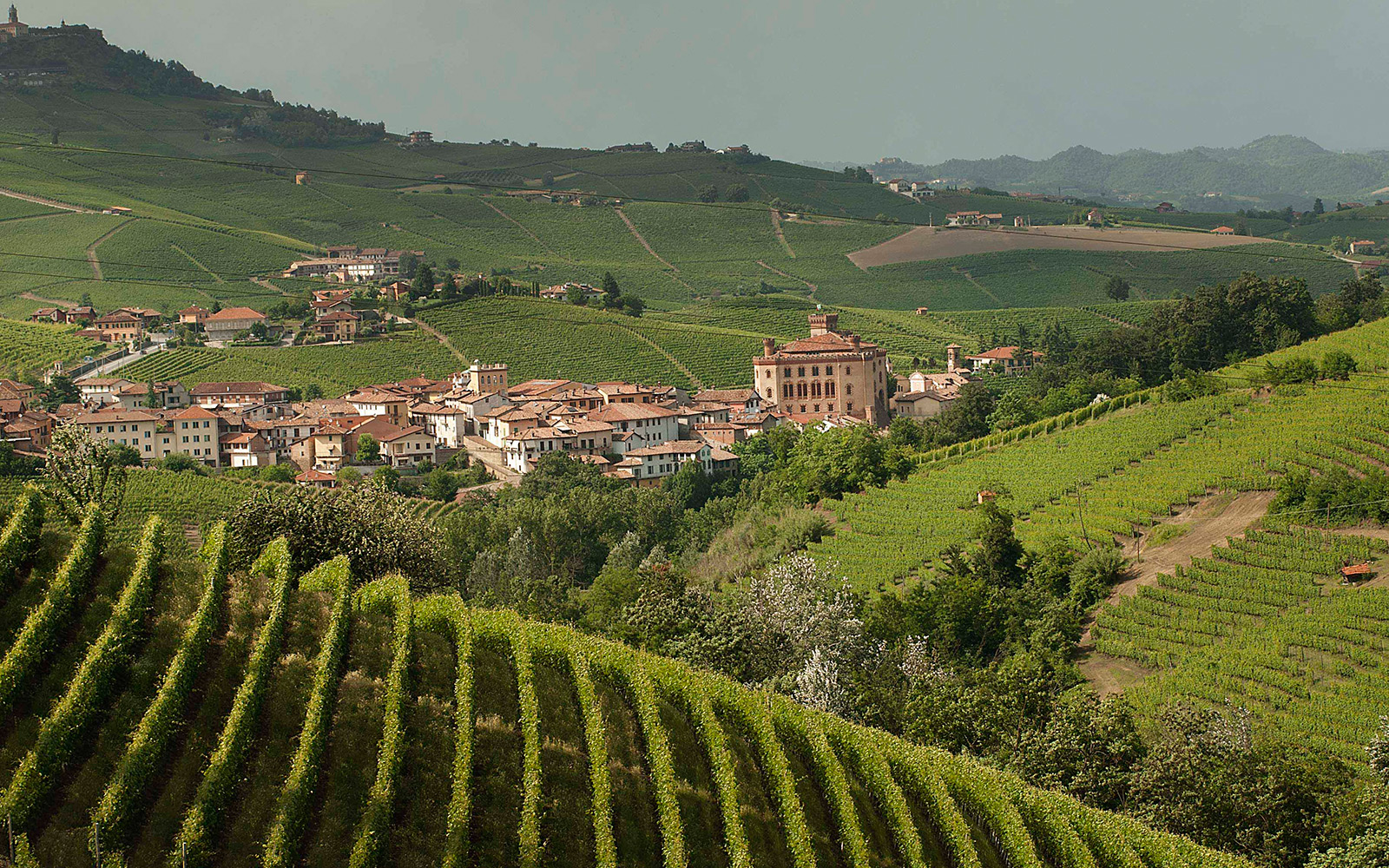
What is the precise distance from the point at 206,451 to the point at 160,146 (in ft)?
378

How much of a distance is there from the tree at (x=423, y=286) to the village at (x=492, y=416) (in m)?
14.9

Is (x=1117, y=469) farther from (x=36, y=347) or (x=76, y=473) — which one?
(x=36, y=347)

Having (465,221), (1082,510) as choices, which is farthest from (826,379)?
(465,221)

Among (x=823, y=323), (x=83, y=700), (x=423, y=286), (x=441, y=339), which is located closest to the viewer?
(x=83, y=700)

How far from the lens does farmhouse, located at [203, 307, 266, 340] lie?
291ft

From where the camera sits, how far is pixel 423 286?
95.8m

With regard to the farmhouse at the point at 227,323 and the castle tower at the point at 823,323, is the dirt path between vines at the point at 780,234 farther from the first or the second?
the farmhouse at the point at 227,323

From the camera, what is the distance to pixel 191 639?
17.1 metres

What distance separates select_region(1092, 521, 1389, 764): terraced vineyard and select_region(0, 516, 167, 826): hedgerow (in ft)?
57.6

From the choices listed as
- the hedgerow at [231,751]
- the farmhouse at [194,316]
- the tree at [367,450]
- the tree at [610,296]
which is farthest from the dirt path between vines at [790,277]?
the hedgerow at [231,751]

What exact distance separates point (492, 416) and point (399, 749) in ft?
174

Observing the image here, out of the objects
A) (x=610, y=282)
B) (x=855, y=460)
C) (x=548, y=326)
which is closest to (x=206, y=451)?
(x=548, y=326)

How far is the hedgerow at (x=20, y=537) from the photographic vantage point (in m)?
17.7

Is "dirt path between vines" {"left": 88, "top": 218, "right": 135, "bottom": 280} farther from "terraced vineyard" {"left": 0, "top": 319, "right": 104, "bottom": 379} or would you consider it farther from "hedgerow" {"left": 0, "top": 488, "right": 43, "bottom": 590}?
"hedgerow" {"left": 0, "top": 488, "right": 43, "bottom": 590}
